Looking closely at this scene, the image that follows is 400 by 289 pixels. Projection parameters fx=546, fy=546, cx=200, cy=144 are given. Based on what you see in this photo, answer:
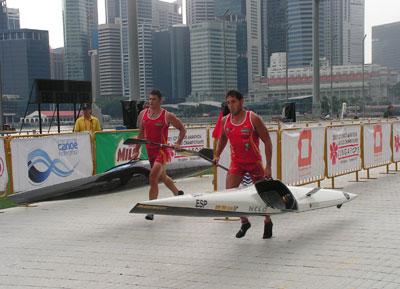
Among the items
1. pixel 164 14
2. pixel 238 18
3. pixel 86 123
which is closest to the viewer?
pixel 86 123

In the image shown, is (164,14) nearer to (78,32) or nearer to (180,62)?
(78,32)

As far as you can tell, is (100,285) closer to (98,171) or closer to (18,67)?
(98,171)

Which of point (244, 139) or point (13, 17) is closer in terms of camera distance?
point (244, 139)

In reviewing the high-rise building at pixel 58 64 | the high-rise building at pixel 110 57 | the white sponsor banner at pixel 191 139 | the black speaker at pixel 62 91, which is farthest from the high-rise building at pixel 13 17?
the white sponsor banner at pixel 191 139

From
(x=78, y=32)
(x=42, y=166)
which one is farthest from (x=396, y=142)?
(x=78, y=32)

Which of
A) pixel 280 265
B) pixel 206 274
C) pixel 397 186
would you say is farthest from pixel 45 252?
pixel 397 186

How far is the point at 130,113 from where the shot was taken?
16.3m

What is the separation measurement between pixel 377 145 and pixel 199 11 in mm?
33402

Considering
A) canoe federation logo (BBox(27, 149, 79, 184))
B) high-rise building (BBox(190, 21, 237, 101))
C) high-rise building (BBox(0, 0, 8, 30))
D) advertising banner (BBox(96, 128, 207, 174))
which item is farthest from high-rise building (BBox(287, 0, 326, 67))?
canoe federation logo (BBox(27, 149, 79, 184))

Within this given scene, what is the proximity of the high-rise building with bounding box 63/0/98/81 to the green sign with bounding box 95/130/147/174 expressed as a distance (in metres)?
28.2

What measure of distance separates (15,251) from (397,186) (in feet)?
26.5

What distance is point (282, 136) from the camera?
9594 millimetres

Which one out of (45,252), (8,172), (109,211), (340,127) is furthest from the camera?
(340,127)

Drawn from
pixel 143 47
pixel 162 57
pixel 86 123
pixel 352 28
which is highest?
pixel 352 28
